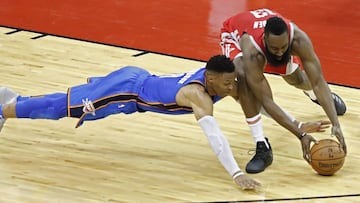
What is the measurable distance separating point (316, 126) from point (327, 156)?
0.20 meters

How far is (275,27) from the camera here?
5.36 meters

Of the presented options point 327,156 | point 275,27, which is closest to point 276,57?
point 275,27

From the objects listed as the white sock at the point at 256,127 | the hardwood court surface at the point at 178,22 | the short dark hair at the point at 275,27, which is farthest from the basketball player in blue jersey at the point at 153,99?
the hardwood court surface at the point at 178,22

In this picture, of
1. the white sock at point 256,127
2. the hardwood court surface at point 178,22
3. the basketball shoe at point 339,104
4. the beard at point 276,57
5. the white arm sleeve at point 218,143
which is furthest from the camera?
the hardwood court surface at point 178,22

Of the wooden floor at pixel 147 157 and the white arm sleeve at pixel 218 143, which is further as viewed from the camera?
the wooden floor at pixel 147 157

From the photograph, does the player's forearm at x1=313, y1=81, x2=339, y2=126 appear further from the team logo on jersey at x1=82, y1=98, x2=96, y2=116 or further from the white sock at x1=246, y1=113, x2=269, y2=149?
the team logo on jersey at x1=82, y1=98, x2=96, y2=116

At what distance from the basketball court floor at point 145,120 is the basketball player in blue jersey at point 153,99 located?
293mm

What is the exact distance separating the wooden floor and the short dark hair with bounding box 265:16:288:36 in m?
0.87

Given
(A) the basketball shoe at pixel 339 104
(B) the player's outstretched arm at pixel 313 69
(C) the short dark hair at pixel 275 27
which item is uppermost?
(C) the short dark hair at pixel 275 27

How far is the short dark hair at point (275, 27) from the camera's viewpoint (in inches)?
211

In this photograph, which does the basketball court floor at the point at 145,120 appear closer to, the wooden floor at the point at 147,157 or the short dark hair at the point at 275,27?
the wooden floor at the point at 147,157

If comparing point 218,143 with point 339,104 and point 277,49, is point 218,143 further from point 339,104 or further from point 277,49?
point 339,104

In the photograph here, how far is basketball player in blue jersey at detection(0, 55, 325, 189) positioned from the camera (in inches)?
207

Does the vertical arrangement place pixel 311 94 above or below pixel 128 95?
below
